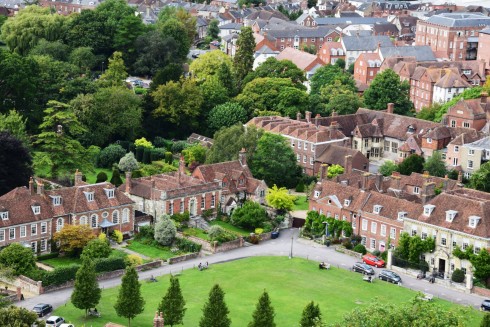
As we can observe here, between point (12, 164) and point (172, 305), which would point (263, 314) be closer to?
point (172, 305)

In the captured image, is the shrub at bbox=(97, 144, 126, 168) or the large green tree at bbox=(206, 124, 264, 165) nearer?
the large green tree at bbox=(206, 124, 264, 165)

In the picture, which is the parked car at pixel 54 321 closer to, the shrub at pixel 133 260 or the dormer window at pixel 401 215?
the shrub at pixel 133 260

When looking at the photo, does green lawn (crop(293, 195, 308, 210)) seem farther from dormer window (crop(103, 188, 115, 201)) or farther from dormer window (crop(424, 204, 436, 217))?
dormer window (crop(103, 188, 115, 201))

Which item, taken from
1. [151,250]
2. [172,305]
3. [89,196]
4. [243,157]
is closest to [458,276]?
[151,250]

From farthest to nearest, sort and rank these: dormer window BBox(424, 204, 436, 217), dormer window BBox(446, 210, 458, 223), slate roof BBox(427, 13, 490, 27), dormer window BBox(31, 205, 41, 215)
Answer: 1. slate roof BBox(427, 13, 490, 27)
2. dormer window BBox(424, 204, 436, 217)
3. dormer window BBox(31, 205, 41, 215)
4. dormer window BBox(446, 210, 458, 223)

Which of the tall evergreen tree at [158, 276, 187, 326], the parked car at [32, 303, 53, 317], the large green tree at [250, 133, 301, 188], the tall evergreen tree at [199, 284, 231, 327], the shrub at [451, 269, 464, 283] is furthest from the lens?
the large green tree at [250, 133, 301, 188]

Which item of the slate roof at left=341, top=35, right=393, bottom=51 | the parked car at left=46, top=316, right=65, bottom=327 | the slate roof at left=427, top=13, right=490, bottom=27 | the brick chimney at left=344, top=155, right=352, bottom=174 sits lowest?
the parked car at left=46, top=316, right=65, bottom=327

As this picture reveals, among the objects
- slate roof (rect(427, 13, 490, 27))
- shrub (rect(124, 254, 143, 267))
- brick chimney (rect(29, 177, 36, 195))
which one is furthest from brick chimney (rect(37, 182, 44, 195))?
slate roof (rect(427, 13, 490, 27))

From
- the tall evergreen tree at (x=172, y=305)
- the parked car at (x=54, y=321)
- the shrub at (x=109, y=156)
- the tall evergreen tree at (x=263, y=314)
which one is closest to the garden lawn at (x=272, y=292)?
the parked car at (x=54, y=321)
